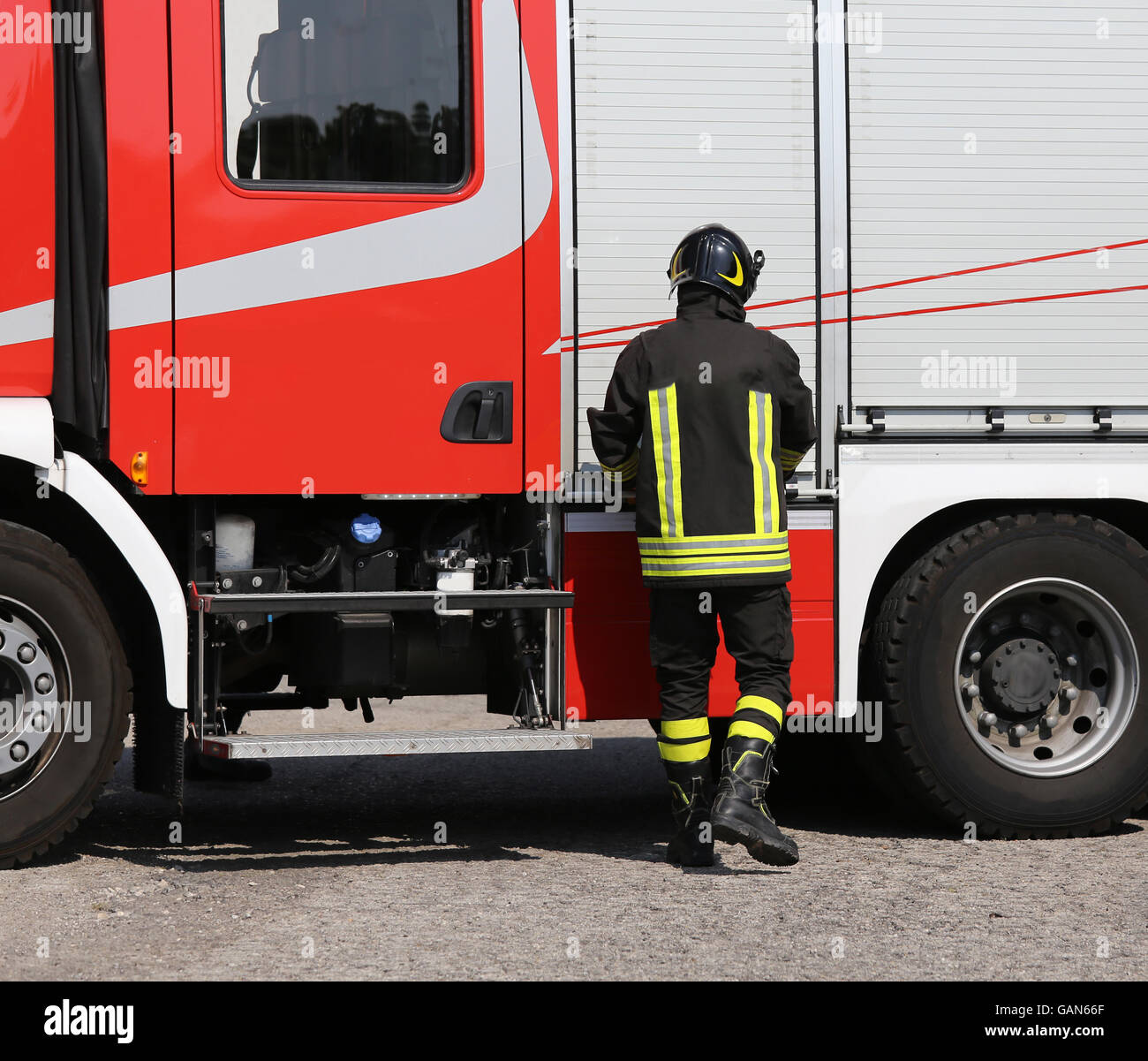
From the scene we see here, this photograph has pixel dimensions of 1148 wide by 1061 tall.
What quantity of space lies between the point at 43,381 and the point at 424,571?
1404 mm

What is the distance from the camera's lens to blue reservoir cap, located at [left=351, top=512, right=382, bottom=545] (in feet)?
17.5

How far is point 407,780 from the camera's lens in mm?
7207

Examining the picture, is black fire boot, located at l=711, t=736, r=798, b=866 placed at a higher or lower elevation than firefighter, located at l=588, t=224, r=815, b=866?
lower

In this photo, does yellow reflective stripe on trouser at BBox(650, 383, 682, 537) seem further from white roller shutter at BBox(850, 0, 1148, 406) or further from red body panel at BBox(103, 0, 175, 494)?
red body panel at BBox(103, 0, 175, 494)

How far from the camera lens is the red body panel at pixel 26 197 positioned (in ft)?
16.1

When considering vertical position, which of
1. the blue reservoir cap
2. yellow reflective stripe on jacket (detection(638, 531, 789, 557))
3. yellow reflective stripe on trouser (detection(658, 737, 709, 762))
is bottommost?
yellow reflective stripe on trouser (detection(658, 737, 709, 762))

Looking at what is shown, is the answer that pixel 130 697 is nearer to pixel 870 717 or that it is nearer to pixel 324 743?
pixel 324 743

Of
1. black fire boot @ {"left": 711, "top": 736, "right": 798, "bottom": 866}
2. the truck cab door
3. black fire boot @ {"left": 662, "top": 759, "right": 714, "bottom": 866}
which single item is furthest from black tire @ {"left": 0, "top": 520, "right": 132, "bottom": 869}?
black fire boot @ {"left": 711, "top": 736, "right": 798, "bottom": 866}

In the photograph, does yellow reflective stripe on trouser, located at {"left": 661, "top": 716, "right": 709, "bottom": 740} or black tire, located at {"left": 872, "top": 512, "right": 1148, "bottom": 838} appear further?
black tire, located at {"left": 872, "top": 512, "right": 1148, "bottom": 838}

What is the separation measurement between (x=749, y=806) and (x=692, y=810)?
252 millimetres

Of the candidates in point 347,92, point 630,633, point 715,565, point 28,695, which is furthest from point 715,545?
point 28,695

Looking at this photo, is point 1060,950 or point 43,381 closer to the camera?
point 1060,950
